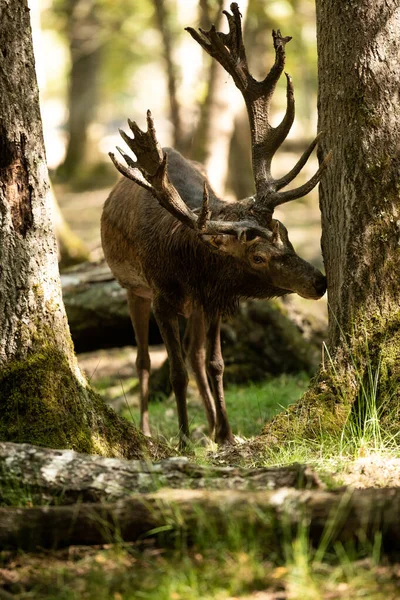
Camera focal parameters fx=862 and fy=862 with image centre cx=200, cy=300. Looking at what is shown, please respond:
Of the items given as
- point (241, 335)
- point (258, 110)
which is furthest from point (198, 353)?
point (258, 110)

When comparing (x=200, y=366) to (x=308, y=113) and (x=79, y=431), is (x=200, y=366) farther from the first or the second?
(x=308, y=113)

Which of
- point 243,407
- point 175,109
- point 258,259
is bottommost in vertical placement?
point 243,407

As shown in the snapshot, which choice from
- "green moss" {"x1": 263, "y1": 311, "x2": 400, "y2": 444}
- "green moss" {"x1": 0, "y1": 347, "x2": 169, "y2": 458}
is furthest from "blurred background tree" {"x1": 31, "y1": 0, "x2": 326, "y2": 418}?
"green moss" {"x1": 0, "y1": 347, "x2": 169, "y2": 458}

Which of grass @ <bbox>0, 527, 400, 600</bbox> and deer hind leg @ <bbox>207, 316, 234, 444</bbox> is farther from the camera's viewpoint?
deer hind leg @ <bbox>207, 316, 234, 444</bbox>

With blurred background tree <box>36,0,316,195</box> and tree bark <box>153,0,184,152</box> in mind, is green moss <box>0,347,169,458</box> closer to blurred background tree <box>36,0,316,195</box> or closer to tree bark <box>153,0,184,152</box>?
blurred background tree <box>36,0,316,195</box>

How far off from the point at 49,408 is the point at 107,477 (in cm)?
110

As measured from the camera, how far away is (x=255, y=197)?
6742 millimetres

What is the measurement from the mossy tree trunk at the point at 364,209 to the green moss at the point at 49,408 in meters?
1.38

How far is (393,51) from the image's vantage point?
18.4 ft

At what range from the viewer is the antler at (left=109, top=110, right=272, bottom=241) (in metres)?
6.21

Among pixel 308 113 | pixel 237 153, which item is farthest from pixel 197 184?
pixel 308 113

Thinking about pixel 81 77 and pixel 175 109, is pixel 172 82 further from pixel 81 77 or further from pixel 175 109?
pixel 81 77

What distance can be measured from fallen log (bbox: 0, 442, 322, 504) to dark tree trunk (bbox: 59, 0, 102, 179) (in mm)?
22718

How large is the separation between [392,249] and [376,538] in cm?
254
